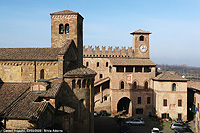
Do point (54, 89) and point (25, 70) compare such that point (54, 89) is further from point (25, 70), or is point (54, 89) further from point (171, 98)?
point (171, 98)

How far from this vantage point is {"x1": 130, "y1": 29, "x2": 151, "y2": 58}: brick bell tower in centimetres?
5225

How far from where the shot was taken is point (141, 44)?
52625mm

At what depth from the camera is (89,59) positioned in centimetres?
5441

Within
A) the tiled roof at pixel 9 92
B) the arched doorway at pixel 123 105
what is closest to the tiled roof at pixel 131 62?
the arched doorway at pixel 123 105

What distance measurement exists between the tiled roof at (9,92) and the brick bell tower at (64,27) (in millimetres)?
7545

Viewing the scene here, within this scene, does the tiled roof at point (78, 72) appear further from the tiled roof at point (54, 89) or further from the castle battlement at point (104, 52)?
the castle battlement at point (104, 52)

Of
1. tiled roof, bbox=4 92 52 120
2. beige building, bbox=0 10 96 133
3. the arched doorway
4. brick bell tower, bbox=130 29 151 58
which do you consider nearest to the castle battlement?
brick bell tower, bbox=130 29 151 58

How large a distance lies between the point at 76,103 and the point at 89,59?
29.5 meters

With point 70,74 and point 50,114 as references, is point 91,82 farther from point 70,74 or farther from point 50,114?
point 50,114

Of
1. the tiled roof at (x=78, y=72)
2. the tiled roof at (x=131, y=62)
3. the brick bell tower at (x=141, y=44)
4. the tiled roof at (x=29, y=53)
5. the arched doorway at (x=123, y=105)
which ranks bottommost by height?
the arched doorway at (x=123, y=105)

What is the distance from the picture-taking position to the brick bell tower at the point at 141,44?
5225 centimetres

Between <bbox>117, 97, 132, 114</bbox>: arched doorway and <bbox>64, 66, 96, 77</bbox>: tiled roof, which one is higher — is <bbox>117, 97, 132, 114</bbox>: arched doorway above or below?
below

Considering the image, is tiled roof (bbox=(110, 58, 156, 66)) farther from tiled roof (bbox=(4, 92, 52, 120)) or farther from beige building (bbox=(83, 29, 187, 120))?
tiled roof (bbox=(4, 92, 52, 120))

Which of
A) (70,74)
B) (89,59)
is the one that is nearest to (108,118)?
(89,59)
